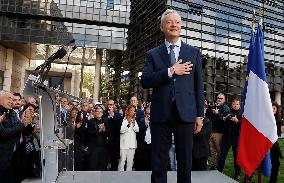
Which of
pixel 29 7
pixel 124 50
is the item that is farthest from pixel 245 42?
pixel 29 7

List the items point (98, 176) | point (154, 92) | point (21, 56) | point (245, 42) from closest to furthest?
point (154, 92) → point (98, 176) → point (21, 56) → point (245, 42)

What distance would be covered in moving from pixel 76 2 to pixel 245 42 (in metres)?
24.1

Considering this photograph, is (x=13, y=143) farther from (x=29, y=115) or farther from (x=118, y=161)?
(x=118, y=161)

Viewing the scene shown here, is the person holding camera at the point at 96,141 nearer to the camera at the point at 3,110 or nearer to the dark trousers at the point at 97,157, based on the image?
the dark trousers at the point at 97,157

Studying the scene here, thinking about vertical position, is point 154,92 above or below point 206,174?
above

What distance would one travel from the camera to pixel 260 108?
15.2ft

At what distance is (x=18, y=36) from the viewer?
38156 mm

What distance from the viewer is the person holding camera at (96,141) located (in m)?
7.78

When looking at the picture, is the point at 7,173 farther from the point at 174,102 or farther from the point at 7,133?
the point at 174,102

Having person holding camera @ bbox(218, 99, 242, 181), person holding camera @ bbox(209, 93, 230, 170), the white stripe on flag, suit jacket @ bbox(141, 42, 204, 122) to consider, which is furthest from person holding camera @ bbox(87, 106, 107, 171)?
suit jacket @ bbox(141, 42, 204, 122)

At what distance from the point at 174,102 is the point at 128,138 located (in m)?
4.86

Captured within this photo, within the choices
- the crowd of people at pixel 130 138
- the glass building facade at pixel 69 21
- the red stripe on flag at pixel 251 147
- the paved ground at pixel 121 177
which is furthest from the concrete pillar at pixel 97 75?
the red stripe on flag at pixel 251 147

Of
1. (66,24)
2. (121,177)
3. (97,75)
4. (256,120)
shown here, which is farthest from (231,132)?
(66,24)

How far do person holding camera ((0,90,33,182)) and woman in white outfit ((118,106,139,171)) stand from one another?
3.20 metres
